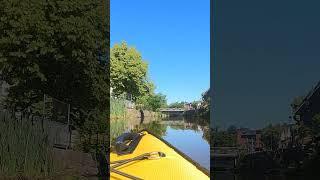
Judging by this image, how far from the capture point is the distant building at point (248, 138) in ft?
8.93

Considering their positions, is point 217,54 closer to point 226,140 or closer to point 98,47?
point 226,140

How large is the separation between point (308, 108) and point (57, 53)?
3555mm

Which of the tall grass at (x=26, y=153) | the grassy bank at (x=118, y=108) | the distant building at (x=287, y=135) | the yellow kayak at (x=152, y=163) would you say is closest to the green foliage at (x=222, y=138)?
the yellow kayak at (x=152, y=163)

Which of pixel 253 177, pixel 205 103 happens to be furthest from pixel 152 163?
pixel 253 177

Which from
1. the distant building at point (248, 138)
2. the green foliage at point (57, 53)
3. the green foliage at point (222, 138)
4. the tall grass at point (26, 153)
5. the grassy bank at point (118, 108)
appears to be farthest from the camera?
the tall grass at point (26, 153)

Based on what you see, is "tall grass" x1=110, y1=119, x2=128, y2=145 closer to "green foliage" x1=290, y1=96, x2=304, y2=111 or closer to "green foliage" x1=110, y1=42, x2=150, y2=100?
"green foliage" x1=110, y1=42, x2=150, y2=100

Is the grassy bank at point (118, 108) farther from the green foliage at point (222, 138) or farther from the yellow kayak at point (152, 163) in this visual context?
the green foliage at point (222, 138)

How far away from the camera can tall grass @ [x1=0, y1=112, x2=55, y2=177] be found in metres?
5.62

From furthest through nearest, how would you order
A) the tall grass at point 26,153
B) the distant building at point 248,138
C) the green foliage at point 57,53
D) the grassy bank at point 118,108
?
the tall grass at point 26,153
the green foliage at point 57,53
the grassy bank at point 118,108
the distant building at point 248,138

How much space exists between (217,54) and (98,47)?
295cm

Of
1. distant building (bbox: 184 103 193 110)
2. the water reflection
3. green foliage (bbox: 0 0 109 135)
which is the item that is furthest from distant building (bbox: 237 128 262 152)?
green foliage (bbox: 0 0 109 135)

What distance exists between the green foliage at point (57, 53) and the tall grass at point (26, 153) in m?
0.40

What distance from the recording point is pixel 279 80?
2.73 meters

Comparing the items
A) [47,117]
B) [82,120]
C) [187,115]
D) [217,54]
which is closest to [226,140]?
[187,115]
